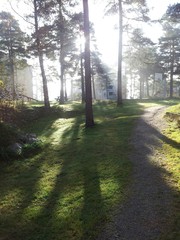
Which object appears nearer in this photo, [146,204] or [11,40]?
[146,204]

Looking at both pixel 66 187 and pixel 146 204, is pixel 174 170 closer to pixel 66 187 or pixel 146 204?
pixel 146 204

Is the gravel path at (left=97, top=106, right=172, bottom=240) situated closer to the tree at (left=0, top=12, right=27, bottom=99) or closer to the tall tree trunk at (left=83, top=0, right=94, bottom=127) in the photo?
the tall tree trunk at (left=83, top=0, right=94, bottom=127)

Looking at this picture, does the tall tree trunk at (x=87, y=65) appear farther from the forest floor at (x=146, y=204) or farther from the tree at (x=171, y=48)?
the tree at (x=171, y=48)

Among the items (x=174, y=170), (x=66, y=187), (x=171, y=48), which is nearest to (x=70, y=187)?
(x=66, y=187)

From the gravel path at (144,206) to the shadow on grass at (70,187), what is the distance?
0.21 metres

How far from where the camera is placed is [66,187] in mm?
8445

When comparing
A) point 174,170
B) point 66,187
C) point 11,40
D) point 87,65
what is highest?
point 11,40

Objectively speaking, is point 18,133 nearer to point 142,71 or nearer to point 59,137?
point 59,137

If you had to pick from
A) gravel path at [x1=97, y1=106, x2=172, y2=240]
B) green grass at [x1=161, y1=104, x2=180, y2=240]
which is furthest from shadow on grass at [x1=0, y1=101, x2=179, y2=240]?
green grass at [x1=161, y1=104, x2=180, y2=240]

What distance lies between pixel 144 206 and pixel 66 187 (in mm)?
2582

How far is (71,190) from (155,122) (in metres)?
8.82

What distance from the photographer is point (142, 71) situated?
54219 mm

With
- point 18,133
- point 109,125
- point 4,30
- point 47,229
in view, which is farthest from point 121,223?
point 4,30

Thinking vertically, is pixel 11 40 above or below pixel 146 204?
above
